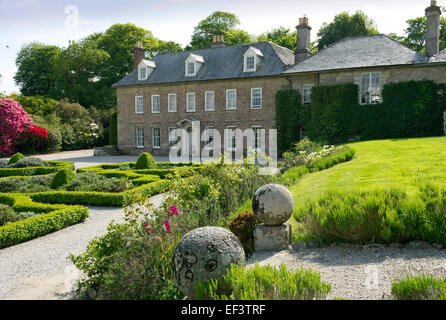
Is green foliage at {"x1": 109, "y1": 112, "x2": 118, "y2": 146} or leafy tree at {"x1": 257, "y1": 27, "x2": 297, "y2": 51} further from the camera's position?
leafy tree at {"x1": 257, "y1": 27, "x2": 297, "y2": 51}

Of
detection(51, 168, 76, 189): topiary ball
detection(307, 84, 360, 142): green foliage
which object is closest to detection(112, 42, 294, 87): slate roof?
detection(307, 84, 360, 142): green foliage

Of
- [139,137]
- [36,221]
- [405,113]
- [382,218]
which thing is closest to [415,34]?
[405,113]

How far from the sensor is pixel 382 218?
5898mm

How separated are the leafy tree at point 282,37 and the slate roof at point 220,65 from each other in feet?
47.7

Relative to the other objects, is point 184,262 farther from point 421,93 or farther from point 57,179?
point 421,93

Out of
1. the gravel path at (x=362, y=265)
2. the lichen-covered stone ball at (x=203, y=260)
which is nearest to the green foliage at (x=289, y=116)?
the gravel path at (x=362, y=265)

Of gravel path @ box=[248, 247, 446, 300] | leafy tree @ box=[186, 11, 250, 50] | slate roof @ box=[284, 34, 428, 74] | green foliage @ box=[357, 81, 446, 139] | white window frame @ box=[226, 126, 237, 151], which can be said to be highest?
leafy tree @ box=[186, 11, 250, 50]

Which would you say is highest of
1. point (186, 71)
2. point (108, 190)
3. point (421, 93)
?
point (186, 71)

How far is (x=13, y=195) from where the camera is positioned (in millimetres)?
12195

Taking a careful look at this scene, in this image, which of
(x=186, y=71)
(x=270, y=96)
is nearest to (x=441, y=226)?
(x=270, y=96)

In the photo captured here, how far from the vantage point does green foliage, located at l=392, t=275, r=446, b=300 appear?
12.3 feet

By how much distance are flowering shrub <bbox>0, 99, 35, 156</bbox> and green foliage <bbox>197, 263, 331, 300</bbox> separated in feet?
98.1

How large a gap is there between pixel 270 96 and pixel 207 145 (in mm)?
6246

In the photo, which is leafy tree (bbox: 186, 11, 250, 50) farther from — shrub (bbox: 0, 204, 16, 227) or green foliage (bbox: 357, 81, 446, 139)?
shrub (bbox: 0, 204, 16, 227)
